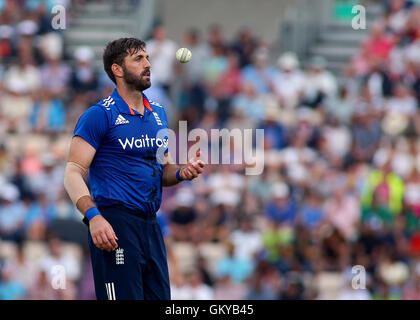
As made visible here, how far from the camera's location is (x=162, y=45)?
50.0 ft

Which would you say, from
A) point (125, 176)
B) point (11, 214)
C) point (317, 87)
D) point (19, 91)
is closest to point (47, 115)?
point (19, 91)

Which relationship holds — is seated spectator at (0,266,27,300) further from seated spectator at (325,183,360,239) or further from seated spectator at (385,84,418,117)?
seated spectator at (385,84,418,117)

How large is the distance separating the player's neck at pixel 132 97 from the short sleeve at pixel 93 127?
9.7 inches

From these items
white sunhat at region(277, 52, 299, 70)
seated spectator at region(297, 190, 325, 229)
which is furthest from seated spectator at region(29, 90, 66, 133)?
seated spectator at region(297, 190, 325, 229)

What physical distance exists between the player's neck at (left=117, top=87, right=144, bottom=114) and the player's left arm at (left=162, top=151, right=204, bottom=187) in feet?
1.35

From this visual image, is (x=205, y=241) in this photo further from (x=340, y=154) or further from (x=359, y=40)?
(x=359, y=40)

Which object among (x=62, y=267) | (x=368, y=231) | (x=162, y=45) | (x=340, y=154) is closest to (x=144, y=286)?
(x=62, y=267)

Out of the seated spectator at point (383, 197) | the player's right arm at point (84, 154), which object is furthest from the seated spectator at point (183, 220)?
the player's right arm at point (84, 154)

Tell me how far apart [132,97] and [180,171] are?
59 cm

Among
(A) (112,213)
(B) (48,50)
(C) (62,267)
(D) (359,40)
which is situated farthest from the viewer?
(D) (359,40)

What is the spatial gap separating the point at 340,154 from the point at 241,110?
1.73 m

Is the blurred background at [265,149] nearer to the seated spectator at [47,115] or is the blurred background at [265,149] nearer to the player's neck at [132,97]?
the seated spectator at [47,115]

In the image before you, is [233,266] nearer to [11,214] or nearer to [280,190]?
[280,190]

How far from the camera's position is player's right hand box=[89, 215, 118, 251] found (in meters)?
5.79
